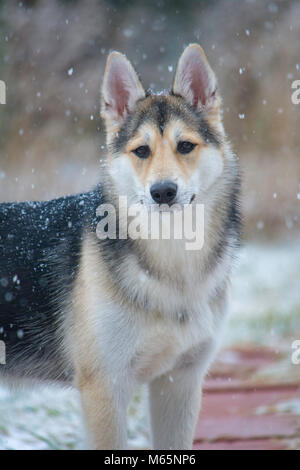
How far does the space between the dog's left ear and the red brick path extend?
6.23 feet

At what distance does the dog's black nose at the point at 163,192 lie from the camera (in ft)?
7.74

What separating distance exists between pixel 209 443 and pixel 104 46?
6333 millimetres

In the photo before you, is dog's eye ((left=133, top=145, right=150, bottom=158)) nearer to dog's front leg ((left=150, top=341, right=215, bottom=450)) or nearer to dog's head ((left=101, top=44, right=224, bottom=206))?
dog's head ((left=101, top=44, right=224, bottom=206))

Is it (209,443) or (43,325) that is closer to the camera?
(43,325)

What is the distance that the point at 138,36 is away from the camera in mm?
8445

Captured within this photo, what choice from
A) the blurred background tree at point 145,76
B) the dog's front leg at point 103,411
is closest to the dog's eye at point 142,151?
the dog's front leg at point 103,411

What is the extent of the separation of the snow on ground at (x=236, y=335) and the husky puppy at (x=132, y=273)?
0.29 metres

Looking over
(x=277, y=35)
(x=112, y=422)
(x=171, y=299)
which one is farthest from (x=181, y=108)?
(x=277, y=35)

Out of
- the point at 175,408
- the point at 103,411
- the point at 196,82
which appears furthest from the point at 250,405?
the point at 196,82

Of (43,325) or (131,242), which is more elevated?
(131,242)

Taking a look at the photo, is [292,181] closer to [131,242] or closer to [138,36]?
[138,36]

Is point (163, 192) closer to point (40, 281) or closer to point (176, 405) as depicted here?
point (40, 281)

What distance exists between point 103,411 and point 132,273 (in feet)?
1.92

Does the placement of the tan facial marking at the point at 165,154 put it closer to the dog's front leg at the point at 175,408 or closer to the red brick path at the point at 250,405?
the dog's front leg at the point at 175,408
